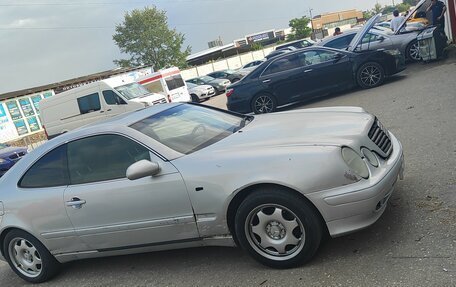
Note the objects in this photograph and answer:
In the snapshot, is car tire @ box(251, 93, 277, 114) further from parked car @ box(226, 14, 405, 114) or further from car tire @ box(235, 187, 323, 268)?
car tire @ box(235, 187, 323, 268)

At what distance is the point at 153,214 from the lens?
12.8 ft

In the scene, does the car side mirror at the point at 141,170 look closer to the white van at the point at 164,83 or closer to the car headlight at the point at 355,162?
the car headlight at the point at 355,162

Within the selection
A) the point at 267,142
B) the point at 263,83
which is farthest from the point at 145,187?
the point at 263,83

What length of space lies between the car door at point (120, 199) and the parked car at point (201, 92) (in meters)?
22.3

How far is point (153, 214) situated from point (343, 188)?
160cm

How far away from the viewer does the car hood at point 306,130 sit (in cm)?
371

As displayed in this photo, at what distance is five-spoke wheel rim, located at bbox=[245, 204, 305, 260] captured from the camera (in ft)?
11.6

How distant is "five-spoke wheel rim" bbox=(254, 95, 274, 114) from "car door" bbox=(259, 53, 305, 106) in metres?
0.20

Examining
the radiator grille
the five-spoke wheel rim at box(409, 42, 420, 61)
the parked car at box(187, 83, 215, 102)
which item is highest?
the radiator grille

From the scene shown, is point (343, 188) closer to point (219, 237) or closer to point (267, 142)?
point (267, 142)

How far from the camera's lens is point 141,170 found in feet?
12.2

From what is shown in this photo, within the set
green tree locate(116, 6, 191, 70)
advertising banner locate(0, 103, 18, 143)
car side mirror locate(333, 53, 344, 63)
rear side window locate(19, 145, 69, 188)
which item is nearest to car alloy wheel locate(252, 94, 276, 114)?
car side mirror locate(333, 53, 344, 63)

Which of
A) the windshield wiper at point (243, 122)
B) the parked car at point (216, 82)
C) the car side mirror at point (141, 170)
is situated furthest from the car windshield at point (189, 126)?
the parked car at point (216, 82)

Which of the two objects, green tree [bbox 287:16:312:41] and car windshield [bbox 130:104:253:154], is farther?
green tree [bbox 287:16:312:41]
